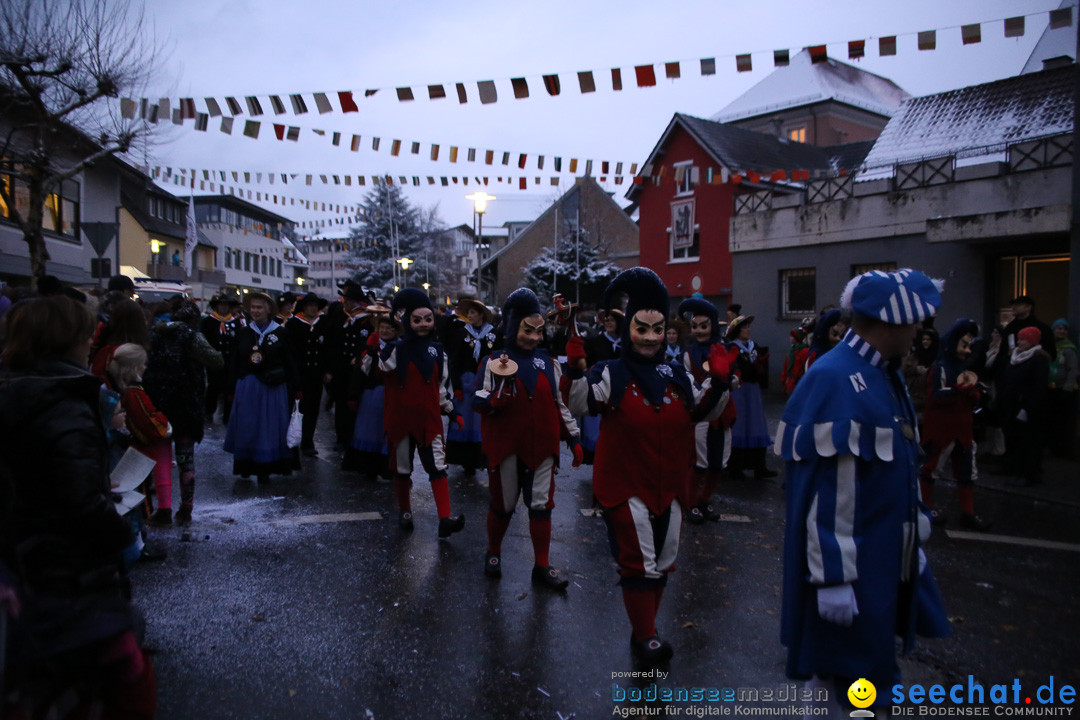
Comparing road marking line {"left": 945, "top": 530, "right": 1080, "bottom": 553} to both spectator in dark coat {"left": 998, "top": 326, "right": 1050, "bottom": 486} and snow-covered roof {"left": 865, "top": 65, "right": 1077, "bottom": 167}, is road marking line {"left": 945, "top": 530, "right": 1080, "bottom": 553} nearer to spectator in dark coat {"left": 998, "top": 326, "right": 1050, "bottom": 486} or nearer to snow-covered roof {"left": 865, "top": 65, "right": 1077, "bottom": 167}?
spectator in dark coat {"left": 998, "top": 326, "right": 1050, "bottom": 486}

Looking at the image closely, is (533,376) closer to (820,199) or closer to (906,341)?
(906,341)

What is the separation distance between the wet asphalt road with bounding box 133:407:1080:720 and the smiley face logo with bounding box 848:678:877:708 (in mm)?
1042

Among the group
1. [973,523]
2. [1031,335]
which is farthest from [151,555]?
[1031,335]

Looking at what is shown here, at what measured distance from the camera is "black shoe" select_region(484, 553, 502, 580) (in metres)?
5.27

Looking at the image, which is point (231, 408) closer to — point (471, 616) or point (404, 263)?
point (471, 616)

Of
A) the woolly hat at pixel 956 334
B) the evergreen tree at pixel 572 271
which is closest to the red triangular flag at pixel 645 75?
the woolly hat at pixel 956 334

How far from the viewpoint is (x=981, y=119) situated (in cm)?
1997

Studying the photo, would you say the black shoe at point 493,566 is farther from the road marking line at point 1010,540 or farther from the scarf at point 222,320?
the scarf at point 222,320

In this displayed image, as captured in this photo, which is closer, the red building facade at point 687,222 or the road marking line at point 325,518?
the road marking line at point 325,518

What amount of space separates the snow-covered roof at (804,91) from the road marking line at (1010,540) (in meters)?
39.8

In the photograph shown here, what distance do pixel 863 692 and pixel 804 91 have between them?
150 ft

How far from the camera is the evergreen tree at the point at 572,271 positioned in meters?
35.8

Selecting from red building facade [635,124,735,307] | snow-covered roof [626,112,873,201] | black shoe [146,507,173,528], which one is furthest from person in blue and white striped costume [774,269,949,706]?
snow-covered roof [626,112,873,201]

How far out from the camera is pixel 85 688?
221cm
